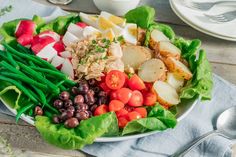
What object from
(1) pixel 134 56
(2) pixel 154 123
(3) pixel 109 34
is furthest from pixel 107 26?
(2) pixel 154 123

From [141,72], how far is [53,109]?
422 mm

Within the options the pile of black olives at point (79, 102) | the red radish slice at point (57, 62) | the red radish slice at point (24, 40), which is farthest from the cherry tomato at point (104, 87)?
the red radish slice at point (24, 40)

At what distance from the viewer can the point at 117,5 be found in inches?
122

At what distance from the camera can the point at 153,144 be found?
2348 millimetres

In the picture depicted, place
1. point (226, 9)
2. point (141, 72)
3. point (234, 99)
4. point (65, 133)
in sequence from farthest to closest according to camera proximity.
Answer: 1. point (226, 9)
2. point (234, 99)
3. point (141, 72)
4. point (65, 133)

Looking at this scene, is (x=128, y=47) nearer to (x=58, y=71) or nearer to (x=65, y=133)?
(x=58, y=71)

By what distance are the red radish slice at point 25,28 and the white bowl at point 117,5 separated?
518 millimetres

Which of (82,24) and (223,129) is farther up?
(82,24)

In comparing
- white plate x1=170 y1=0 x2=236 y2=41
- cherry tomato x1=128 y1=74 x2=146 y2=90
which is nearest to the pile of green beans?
cherry tomato x1=128 y1=74 x2=146 y2=90

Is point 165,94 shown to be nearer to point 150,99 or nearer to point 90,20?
point 150,99

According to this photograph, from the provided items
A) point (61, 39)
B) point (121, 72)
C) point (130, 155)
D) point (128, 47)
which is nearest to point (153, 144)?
point (130, 155)

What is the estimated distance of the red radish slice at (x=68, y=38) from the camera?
2589mm

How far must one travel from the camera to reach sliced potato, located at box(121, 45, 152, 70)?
2.54 metres

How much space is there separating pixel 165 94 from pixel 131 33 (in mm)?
431
